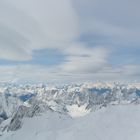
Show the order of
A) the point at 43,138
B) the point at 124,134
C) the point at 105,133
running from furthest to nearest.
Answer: the point at 43,138 < the point at 105,133 < the point at 124,134

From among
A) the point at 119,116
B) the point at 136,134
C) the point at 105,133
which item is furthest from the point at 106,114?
the point at 136,134

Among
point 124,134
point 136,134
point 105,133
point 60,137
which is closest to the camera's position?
point 136,134

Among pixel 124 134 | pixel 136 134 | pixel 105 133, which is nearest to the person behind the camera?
pixel 136 134

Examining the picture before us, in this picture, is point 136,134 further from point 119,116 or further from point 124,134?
point 119,116

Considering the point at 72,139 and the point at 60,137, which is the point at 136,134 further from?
the point at 60,137

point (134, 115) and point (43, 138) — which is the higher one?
point (134, 115)

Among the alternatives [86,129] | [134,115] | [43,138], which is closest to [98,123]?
[86,129]

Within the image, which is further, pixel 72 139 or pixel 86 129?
pixel 86 129

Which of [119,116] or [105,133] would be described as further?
[119,116]

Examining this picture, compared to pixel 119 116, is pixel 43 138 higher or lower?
lower
